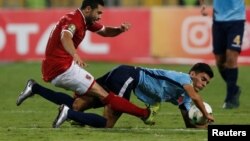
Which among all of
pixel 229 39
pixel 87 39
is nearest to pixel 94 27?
pixel 229 39

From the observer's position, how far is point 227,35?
49.8 feet

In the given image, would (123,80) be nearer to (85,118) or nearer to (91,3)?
(85,118)

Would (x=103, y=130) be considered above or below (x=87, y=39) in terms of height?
above

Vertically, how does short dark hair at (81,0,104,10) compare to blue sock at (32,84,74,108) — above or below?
above

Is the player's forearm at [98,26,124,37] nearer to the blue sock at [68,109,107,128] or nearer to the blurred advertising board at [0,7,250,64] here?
the blue sock at [68,109,107,128]

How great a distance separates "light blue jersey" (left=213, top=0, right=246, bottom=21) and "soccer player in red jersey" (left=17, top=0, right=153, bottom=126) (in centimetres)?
336

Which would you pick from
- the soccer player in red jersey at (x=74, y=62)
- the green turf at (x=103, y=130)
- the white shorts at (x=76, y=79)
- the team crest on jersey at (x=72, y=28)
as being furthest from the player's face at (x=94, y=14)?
the green turf at (x=103, y=130)

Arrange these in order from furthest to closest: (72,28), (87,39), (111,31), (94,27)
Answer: (87,39) → (111,31) → (94,27) → (72,28)

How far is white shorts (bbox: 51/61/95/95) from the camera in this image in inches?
468

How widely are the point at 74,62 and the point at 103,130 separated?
103 centimetres

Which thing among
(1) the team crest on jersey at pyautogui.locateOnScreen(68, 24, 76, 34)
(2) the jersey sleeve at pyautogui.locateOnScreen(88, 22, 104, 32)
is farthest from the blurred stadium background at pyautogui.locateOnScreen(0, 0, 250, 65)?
(1) the team crest on jersey at pyautogui.locateOnScreen(68, 24, 76, 34)

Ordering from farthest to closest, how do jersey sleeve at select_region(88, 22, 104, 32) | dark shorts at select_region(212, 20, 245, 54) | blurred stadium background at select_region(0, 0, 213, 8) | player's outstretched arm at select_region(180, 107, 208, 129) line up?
blurred stadium background at select_region(0, 0, 213, 8), dark shorts at select_region(212, 20, 245, 54), jersey sleeve at select_region(88, 22, 104, 32), player's outstretched arm at select_region(180, 107, 208, 129)

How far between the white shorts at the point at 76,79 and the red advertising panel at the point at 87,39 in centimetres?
1078

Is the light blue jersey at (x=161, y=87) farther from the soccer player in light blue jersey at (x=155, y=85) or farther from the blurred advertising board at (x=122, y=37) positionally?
the blurred advertising board at (x=122, y=37)
